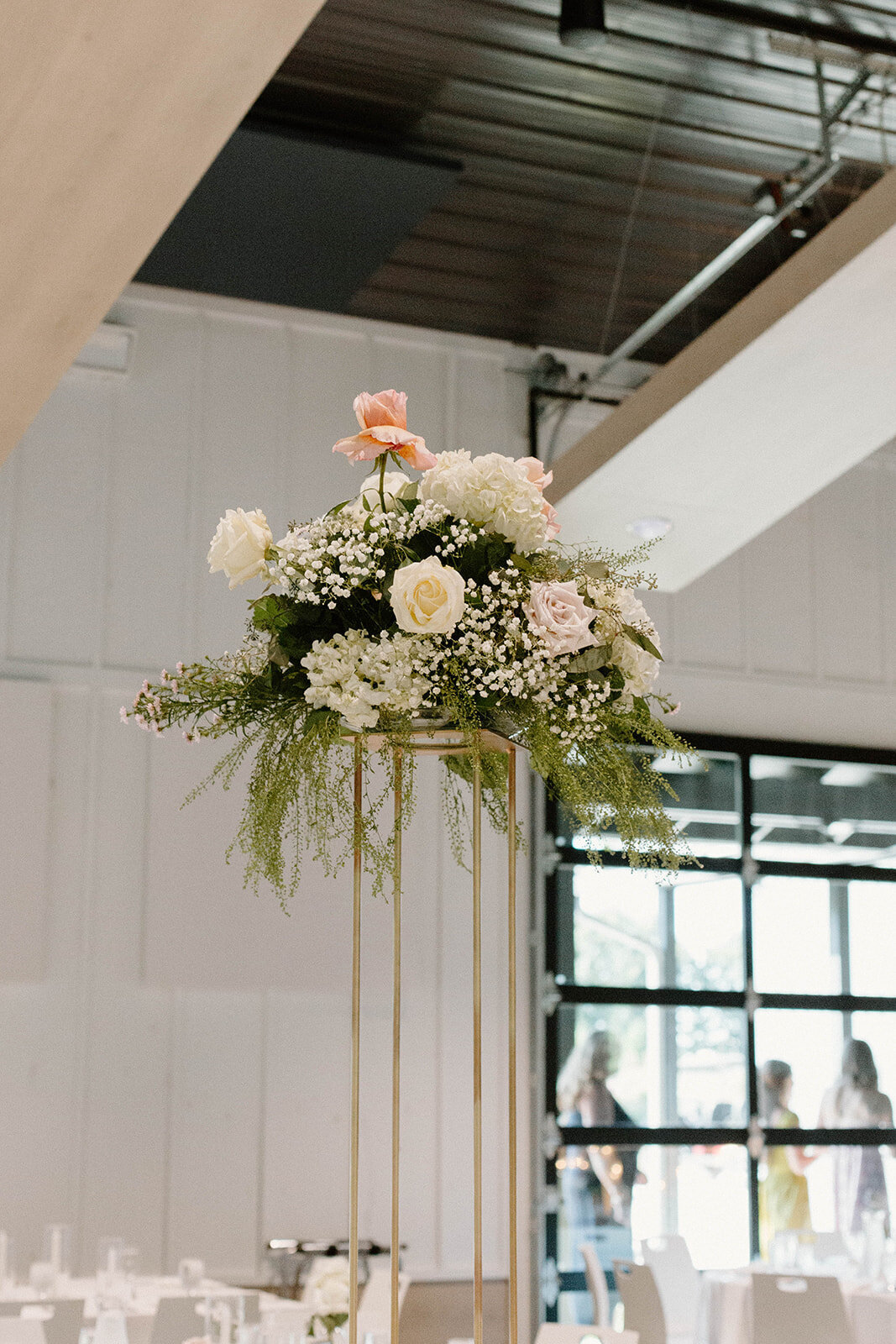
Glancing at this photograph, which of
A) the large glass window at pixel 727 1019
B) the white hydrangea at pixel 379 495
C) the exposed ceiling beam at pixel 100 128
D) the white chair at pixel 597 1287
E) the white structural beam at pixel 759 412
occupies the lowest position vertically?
A: the white chair at pixel 597 1287

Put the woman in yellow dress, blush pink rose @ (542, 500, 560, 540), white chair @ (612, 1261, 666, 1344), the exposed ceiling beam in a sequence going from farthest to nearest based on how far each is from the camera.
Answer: the woman in yellow dress, white chair @ (612, 1261, 666, 1344), blush pink rose @ (542, 500, 560, 540), the exposed ceiling beam

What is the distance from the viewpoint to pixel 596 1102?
765cm

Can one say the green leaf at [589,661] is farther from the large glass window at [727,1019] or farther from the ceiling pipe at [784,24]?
the large glass window at [727,1019]

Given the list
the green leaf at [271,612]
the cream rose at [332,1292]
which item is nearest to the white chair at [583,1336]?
the cream rose at [332,1292]

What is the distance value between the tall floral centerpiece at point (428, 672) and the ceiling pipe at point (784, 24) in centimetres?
422

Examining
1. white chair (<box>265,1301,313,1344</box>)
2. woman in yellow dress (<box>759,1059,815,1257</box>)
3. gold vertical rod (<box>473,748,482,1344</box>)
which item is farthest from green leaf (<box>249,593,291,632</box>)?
woman in yellow dress (<box>759,1059,815,1257</box>)

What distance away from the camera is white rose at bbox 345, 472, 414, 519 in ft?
6.82

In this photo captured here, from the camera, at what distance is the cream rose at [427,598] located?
1.87 metres

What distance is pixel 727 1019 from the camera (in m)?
7.96

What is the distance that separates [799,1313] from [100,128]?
4.77 m

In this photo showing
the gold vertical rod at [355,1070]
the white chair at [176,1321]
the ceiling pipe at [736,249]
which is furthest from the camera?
the ceiling pipe at [736,249]

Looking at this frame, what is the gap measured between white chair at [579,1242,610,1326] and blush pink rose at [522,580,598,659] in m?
5.78

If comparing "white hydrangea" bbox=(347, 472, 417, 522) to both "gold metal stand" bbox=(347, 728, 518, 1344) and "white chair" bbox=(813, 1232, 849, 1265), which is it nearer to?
"gold metal stand" bbox=(347, 728, 518, 1344)

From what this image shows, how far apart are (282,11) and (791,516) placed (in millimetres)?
7104
